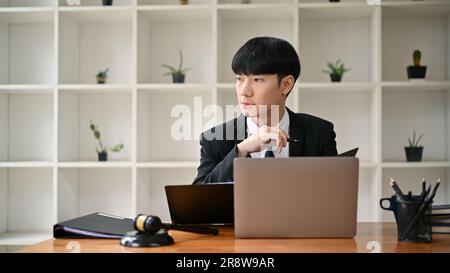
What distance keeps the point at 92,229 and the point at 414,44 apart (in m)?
2.78

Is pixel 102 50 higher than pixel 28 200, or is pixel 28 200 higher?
pixel 102 50

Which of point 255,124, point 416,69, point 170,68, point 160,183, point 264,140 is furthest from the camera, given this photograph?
point 160,183

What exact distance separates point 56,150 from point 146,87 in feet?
2.20

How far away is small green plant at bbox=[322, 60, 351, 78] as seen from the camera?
3381mm

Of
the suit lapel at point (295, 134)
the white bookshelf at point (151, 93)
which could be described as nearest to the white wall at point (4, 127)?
the white bookshelf at point (151, 93)

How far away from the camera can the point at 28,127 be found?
3.71m

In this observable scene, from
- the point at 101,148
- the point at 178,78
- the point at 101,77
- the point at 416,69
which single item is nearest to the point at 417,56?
the point at 416,69

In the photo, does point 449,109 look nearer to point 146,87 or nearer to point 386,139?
point 386,139

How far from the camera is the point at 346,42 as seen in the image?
3.59m

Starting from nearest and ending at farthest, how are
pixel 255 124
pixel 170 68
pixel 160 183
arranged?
pixel 255 124 → pixel 170 68 → pixel 160 183

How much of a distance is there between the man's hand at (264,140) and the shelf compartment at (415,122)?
2.08 meters

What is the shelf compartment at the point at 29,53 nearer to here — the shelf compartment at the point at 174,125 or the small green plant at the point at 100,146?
the small green plant at the point at 100,146

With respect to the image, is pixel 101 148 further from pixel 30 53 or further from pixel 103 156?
pixel 30 53
